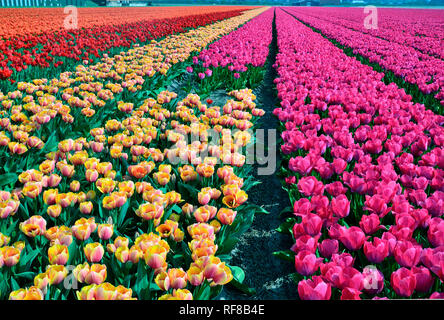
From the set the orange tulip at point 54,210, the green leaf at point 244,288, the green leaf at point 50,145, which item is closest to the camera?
the orange tulip at point 54,210

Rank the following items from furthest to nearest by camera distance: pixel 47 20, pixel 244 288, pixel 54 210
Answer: pixel 47 20 → pixel 244 288 → pixel 54 210

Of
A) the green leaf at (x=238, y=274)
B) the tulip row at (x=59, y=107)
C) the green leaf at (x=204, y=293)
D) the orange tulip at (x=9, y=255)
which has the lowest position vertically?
the green leaf at (x=238, y=274)

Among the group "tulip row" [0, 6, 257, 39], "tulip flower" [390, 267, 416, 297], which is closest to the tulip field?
"tulip flower" [390, 267, 416, 297]

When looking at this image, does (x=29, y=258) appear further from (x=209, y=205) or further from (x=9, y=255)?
(x=209, y=205)

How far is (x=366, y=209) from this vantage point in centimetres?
241

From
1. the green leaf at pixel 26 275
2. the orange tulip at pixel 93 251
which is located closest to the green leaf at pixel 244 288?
the orange tulip at pixel 93 251

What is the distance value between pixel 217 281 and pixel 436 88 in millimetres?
5980

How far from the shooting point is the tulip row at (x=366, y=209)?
5.46ft

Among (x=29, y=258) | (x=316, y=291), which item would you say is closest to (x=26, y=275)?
(x=29, y=258)

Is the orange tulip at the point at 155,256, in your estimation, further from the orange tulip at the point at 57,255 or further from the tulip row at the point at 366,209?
the tulip row at the point at 366,209

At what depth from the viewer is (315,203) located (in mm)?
2277

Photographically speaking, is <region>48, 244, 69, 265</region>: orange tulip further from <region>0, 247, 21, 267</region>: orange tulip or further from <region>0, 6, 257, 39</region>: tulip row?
<region>0, 6, 257, 39</region>: tulip row

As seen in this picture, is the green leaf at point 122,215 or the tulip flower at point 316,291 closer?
the tulip flower at point 316,291
